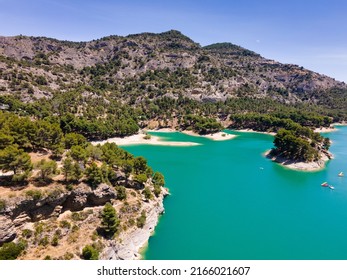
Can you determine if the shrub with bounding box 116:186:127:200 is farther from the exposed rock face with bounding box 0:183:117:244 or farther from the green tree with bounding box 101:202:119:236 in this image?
the green tree with bounding box 101:202:119:236

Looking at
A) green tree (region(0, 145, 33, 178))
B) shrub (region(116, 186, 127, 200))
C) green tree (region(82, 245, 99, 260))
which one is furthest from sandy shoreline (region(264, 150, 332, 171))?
green tree (region(0, 145, 33, 178))

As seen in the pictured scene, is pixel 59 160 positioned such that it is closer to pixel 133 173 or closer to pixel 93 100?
pixel 133 173

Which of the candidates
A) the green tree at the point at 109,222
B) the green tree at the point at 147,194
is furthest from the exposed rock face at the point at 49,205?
the green tree at the point at 147,194

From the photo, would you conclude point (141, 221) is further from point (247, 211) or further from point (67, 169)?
point (247, 211)

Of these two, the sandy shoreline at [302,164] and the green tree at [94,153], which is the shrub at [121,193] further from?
the sandy shoreline at [302,164]

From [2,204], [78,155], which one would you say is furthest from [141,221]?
[2,204]
